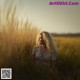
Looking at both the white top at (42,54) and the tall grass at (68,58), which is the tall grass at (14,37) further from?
the tall grass at (68,58)

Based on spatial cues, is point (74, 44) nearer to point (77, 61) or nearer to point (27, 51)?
point (77, 61)

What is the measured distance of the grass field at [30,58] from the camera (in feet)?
5.79

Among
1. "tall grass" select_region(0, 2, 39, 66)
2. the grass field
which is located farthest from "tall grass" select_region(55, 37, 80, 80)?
"tall grass" select_region(0, 2, 39, 66)

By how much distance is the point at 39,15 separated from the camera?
1781mm

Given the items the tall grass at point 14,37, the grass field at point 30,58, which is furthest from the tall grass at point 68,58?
the tall grass at point 14,37

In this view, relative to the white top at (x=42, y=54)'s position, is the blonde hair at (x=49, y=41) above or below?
above

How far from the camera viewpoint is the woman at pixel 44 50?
1.77 m

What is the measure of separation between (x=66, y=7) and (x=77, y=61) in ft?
1.22

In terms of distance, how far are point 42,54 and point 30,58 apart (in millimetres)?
85

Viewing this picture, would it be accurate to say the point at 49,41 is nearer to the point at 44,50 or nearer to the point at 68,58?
the point at 44,50

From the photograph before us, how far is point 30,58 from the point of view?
1771 millimetres

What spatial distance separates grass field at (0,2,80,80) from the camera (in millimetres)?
1765

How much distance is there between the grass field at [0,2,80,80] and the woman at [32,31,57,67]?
0.03 m

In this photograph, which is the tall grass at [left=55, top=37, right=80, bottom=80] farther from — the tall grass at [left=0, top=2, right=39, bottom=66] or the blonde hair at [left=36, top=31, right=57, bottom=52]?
the tall grass at [left=0, top=2, right=39, bottom=66]
